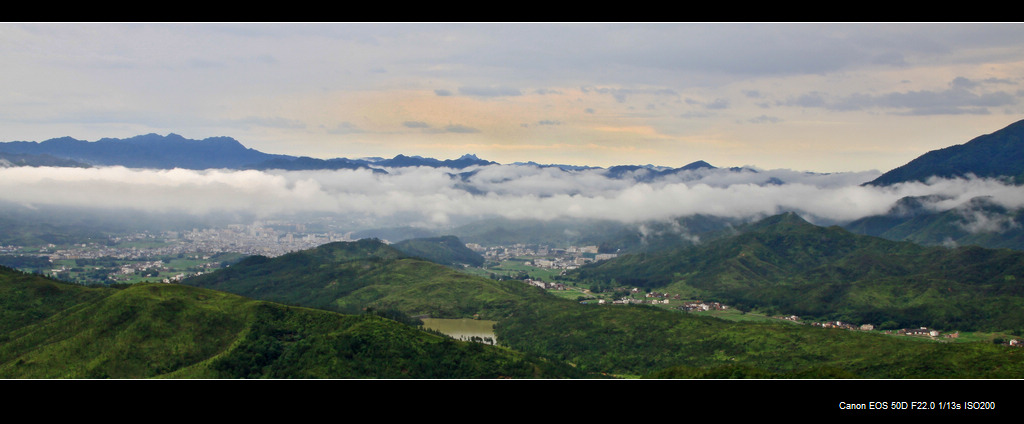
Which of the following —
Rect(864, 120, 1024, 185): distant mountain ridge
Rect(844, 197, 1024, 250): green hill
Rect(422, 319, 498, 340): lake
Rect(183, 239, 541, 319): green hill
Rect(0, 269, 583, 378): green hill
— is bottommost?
Rect(422, 319, 498, 340): lake

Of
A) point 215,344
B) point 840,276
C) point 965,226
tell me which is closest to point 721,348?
point 215,344

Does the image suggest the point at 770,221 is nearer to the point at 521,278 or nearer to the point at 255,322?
the point at 521,278

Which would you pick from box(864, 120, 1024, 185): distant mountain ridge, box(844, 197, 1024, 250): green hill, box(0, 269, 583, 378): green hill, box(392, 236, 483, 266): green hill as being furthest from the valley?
box(864, 120, 1024, 185): distant mountain ridge

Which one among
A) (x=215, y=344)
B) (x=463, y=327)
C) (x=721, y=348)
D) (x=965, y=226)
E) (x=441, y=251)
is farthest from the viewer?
(x=441, y=251)

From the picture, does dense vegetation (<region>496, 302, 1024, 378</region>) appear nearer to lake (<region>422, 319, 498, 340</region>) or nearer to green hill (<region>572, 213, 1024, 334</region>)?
lake (<region>422, 319, 498, 340</region>)

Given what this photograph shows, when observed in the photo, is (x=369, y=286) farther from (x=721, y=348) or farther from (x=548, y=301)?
(x=721, y=348)
